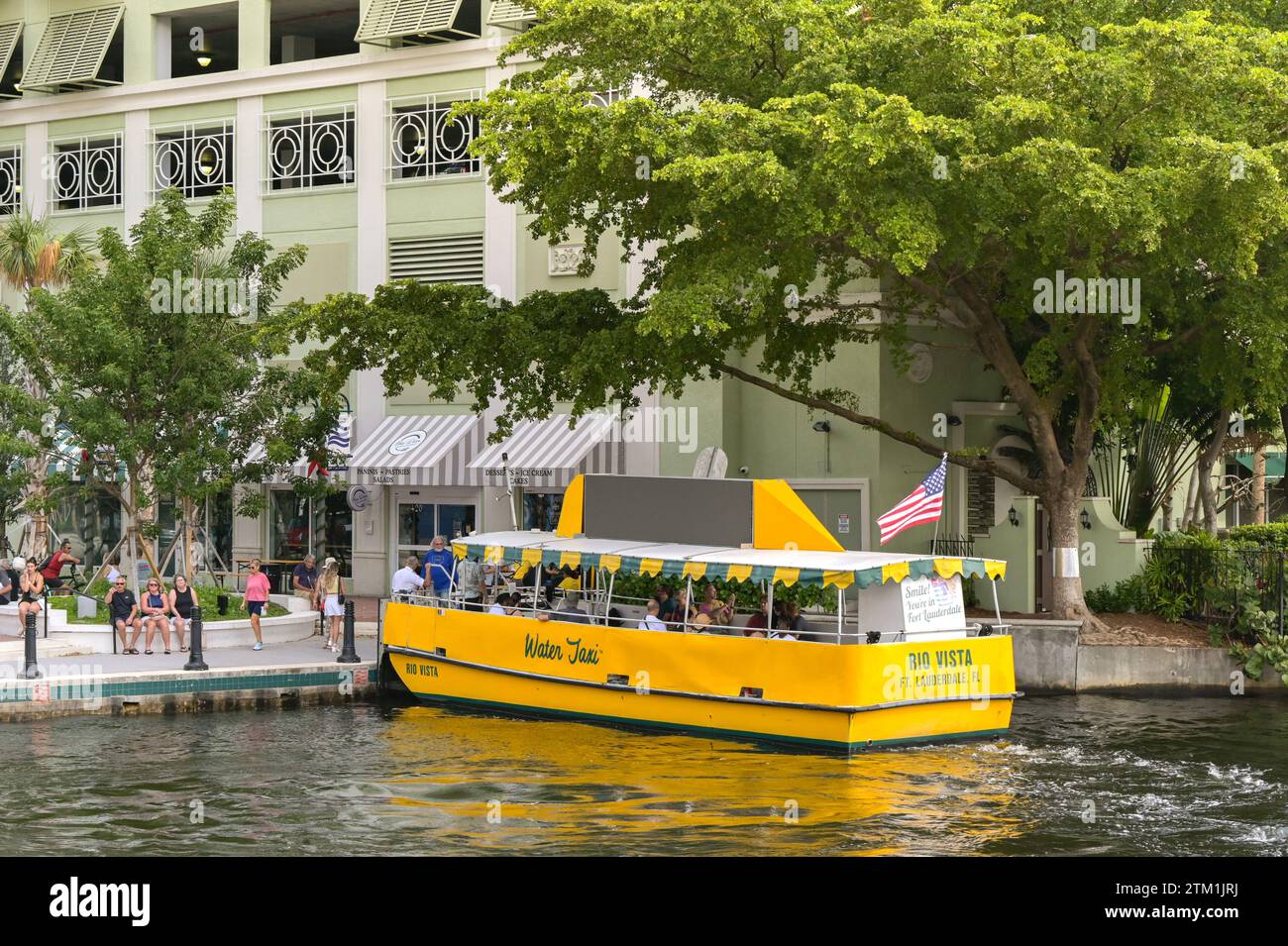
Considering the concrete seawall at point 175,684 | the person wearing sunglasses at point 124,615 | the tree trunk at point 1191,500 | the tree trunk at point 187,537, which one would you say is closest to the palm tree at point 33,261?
the tree trunk at point 187,537

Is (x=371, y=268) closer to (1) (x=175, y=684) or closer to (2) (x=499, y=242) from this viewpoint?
(2) (x=499, y=242)

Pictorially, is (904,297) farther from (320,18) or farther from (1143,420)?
(320,18)

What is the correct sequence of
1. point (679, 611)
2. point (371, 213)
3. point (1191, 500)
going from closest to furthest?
point (679, 611)
point (371, 213)
point (1191, 500)

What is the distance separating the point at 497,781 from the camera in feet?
60.0

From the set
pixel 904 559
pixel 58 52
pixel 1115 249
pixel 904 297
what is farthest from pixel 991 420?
pixel 58 52

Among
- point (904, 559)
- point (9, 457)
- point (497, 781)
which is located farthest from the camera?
point (9, 457)

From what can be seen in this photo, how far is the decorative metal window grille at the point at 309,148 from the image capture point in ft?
131

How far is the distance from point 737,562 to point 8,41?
106 feet

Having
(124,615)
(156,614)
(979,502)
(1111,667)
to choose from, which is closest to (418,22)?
(979,502)

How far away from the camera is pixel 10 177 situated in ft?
147

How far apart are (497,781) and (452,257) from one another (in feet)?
72.6

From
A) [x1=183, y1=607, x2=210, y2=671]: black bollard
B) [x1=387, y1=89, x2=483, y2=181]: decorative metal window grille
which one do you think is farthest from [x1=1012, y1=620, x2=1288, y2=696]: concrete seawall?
[x1=387, y1=89, x2=483, y2=181]: decorative metal window grille

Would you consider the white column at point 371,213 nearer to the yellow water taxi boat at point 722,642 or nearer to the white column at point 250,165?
the white column at point 250,165

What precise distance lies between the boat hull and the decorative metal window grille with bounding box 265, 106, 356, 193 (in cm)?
1961
